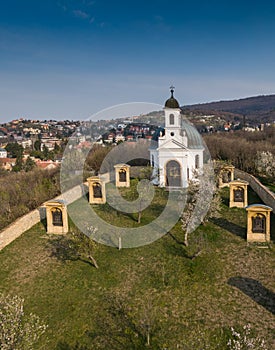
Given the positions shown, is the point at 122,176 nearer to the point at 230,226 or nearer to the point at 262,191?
the point at 262,191

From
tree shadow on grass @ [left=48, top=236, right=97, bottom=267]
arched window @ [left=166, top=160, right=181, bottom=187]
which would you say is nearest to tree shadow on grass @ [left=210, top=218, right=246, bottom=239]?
tree shadow on grass @ [left=48, top=236, right=97, bottom=267]

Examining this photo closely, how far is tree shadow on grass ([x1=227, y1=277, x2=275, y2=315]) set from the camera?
13130 mm

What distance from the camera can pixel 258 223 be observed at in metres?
18.1

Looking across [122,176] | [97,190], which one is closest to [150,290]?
[97,190]

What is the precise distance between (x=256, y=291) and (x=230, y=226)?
7.00 metres

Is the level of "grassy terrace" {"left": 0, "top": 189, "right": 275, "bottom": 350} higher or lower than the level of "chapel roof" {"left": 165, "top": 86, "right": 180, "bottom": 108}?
lower

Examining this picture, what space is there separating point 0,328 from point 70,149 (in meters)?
35.6

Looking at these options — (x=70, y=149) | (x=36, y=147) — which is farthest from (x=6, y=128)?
Answer: (x=70, y=149)

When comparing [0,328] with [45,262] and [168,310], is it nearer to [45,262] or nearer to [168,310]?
[168,310]

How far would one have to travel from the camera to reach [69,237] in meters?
20.1

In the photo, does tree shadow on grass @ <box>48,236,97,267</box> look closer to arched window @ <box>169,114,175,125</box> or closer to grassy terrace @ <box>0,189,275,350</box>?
grassy terrace @ <box>0,189,275,350</box>

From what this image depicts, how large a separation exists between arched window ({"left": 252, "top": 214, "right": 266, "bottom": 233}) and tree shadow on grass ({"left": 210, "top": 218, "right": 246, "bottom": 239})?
3.38 feet

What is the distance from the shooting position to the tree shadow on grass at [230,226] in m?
19.5

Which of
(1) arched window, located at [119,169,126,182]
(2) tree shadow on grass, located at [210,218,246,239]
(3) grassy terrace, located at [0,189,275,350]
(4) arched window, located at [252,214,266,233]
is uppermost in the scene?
(1) arched window, located at [119,169,126,182]
